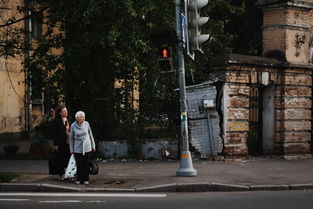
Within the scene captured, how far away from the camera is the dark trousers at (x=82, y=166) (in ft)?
41.0

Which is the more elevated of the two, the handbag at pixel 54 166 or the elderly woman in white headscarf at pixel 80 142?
the elderly woman in white headscarf at pixel 80 142

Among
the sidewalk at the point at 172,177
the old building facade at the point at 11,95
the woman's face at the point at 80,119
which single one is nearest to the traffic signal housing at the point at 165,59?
the woman's face at the point at 80,119

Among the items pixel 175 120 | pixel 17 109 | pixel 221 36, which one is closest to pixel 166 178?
pixel 175 120

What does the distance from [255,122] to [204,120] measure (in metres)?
2.17

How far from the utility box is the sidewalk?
56 cm

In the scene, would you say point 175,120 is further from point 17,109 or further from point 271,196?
point 17,109

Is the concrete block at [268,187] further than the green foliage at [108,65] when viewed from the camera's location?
No

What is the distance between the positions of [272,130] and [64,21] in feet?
24.1

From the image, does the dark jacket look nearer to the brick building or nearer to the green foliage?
the green foliage

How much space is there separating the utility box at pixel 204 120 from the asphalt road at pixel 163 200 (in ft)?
18.4

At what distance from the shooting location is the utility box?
1702 cm

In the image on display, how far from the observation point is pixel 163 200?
1016 cm

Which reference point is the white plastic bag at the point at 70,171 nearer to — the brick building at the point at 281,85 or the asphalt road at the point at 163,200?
the asphalt road at the point at 163,200

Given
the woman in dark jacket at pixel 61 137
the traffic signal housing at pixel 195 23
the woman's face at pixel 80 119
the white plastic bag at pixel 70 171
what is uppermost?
the traffic signal housing at pixel 195 23
